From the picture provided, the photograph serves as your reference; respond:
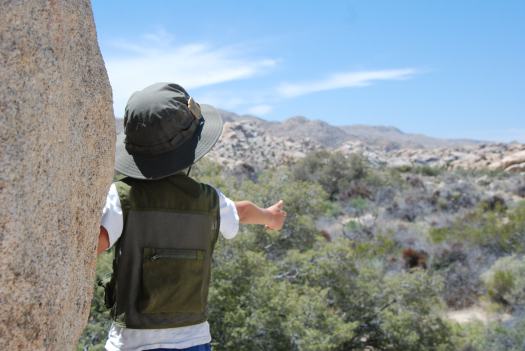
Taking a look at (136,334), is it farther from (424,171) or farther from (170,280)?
(424,171)

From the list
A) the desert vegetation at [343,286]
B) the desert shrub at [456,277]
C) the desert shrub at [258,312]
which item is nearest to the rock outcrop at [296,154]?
the desert shrub at [456,277]

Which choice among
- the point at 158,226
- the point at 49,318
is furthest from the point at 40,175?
the point at 158,226

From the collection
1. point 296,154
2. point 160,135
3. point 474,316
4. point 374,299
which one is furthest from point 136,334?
point 296,154

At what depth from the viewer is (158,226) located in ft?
6.40

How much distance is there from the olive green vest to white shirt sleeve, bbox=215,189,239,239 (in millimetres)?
122

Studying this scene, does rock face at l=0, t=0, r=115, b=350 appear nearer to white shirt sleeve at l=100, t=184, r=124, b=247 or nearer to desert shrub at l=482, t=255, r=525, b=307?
white shirt sleeve at l=100, t=184, r=124, b=247

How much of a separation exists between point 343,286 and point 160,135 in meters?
5.79

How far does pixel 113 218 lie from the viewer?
1.88 meters

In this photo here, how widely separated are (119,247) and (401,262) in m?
10.9

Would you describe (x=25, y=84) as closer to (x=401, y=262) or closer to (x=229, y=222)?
(x=229, y=222)

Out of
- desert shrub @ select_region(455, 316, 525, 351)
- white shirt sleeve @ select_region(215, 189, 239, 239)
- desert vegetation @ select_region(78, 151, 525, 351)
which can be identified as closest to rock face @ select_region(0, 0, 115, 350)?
white shirt sleeve @ select_region(215, 189, 239, 239)

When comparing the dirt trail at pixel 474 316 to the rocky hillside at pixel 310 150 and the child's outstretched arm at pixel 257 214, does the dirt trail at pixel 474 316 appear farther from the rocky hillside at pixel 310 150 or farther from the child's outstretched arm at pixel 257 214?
the rocky hillside at pixel 310 150

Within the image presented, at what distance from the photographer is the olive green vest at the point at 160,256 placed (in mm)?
1925

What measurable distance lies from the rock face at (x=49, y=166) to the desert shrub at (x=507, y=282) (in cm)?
973
